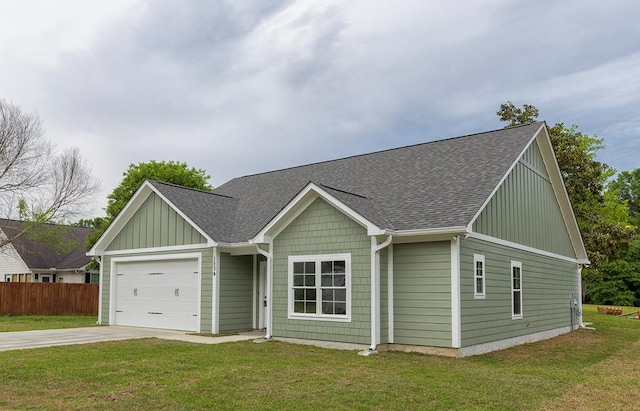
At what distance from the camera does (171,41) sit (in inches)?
621

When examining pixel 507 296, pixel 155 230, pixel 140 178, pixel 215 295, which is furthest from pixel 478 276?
pixel 140 178

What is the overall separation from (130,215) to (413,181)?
9.41 metres

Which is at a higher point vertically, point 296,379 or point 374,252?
point 374,252

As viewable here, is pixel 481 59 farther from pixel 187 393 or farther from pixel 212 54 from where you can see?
pixel 187 393

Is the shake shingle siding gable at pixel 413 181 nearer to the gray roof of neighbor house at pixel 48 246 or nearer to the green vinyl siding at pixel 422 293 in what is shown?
the green vinyl siding at pixel 422 293

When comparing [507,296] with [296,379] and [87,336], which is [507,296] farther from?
[87,336]

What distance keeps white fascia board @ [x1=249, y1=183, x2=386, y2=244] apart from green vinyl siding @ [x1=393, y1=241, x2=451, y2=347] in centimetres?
111

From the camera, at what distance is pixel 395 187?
15.0 meters

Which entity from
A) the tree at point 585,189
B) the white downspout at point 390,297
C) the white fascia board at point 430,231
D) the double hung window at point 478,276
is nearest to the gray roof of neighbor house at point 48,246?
the white downspout at point 390,297

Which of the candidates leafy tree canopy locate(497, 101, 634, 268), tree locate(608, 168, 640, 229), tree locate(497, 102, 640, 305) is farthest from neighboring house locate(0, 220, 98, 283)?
tree locate(608, 168, 640, 229)

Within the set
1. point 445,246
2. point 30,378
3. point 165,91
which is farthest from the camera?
point 165,91

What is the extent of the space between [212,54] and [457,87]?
8.81 meters

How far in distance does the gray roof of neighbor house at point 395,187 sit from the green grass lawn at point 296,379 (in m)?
3.21

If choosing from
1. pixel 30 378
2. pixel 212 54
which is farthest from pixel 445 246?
pixel 212 54
